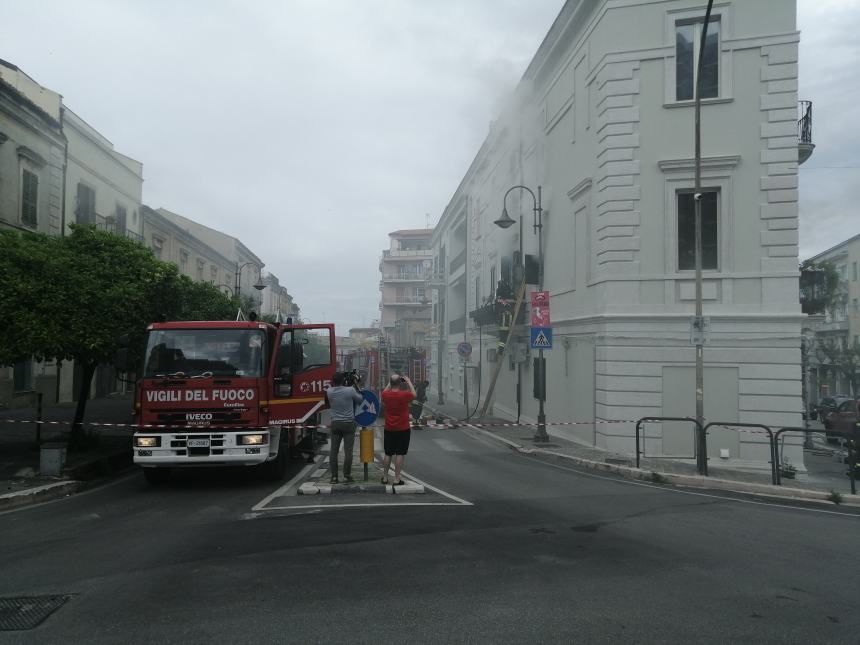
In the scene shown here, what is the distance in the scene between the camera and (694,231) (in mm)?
14562

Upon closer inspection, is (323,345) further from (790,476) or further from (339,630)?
(790,476)

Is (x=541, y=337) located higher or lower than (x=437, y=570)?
higher

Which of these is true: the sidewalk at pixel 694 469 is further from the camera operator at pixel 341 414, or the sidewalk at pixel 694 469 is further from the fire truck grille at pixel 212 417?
the fire truck grille at pixel 212 417

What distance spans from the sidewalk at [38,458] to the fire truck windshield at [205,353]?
2200 millimetres

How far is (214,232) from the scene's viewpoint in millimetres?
50344

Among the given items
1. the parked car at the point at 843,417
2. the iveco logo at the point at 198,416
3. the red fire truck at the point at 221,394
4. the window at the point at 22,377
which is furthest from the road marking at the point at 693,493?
the window at the point at 22,377

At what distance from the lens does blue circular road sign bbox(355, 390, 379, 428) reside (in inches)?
378

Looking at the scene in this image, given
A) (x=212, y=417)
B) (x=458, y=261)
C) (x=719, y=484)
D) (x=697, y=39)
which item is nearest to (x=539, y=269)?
(x=697, y=39)

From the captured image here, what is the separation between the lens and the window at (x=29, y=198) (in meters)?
20.6

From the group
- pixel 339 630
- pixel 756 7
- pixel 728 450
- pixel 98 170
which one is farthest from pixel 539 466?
pixel 98 170

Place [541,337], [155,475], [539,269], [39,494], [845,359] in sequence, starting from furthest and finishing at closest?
1. [845,359]
2. [539,269]
3. [541,337]
4. [155,475]
5. [39,494]

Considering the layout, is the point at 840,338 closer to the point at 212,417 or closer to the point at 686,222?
the point at 686,222

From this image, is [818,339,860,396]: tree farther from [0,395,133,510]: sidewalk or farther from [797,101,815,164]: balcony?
[0,395,133,510]: sidewalk

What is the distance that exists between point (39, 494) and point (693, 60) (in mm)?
14882
